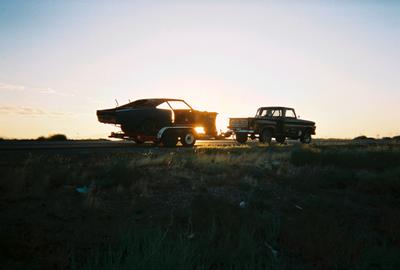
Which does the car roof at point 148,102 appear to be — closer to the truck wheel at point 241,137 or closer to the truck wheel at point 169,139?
the truck wheel at point 169,139

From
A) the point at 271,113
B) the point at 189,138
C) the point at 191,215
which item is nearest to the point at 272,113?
the point at 271,113

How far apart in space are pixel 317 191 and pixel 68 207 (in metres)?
5.71

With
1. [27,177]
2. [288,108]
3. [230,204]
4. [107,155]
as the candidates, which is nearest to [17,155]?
[107,155]

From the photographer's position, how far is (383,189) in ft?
32.7

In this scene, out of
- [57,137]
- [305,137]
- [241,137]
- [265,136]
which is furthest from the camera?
[305,137]

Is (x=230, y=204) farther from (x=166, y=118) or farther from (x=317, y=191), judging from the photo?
(x=166, y=118)

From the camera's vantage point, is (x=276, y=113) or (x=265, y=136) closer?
(x=265, y=136)

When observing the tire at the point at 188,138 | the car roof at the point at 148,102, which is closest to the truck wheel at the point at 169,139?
the tire at the point at 188,138

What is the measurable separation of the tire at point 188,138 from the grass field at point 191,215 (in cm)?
544

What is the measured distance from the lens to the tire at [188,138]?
676 inches

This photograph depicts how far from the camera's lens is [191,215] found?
21.9 feet

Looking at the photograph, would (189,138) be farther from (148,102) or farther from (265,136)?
(265,136)

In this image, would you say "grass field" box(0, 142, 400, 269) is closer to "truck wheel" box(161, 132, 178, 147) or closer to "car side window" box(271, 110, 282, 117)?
"truck wheel" box(161, 132, 178, 147)

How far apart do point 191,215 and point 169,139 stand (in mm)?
9918
